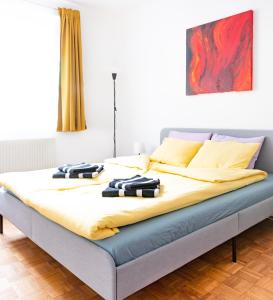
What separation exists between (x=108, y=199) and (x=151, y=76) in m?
2.64

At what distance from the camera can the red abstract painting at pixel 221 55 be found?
3.02 meters

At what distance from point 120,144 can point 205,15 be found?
2.27 m

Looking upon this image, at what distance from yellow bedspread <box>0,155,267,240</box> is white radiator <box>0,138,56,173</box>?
0.96m

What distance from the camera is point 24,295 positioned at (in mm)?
1775

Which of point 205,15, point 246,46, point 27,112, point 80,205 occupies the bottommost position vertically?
point 80,205

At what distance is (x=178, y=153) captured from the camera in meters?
3.19

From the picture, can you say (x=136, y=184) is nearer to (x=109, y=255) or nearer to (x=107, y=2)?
(x=109, y=255)

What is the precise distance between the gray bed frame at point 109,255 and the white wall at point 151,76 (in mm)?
1273

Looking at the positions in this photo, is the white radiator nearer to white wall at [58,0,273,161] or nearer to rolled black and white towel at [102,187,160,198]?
white wall at [58,0,273,161]

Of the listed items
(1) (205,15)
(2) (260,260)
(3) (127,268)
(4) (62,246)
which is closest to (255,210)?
(2) (260,260)

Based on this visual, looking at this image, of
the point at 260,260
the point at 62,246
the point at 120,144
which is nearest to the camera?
the point at 62,246

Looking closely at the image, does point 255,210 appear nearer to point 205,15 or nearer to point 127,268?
point 127,268

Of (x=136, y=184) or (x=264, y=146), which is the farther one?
(x=264, y=146)

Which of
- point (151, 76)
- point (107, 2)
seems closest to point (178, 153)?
point (151, 76)
